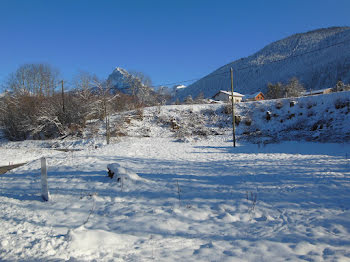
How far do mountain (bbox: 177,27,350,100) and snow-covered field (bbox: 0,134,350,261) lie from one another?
52.3m

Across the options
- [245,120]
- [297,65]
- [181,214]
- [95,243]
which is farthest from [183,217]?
[297,65]

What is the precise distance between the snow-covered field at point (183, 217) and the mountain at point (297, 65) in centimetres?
5231

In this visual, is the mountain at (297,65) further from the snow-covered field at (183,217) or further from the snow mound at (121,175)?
the snow mound at (121,175)

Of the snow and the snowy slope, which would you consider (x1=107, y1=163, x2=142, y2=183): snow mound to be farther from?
the snowy slope

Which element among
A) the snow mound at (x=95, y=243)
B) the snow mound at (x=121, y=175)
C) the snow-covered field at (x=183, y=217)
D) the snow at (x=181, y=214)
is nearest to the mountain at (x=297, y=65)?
the snow at (x=181, y=214)

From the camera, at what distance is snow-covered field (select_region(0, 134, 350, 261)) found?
2699mm

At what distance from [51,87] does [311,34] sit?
7722 inches

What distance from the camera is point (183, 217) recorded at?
3785 millimetres

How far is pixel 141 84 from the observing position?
55750 mm

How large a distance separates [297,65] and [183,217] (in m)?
133

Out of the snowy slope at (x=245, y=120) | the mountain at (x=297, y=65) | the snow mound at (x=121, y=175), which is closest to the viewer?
the snow mound at (x=121, y=175)

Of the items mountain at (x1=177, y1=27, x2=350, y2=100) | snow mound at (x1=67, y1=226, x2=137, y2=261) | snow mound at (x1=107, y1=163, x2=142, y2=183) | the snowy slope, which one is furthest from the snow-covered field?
mountain at (x1=177, y1=27, x2=350, y2=100)

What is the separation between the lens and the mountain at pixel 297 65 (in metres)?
86.5

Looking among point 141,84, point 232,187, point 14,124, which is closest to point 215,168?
point 232,187
